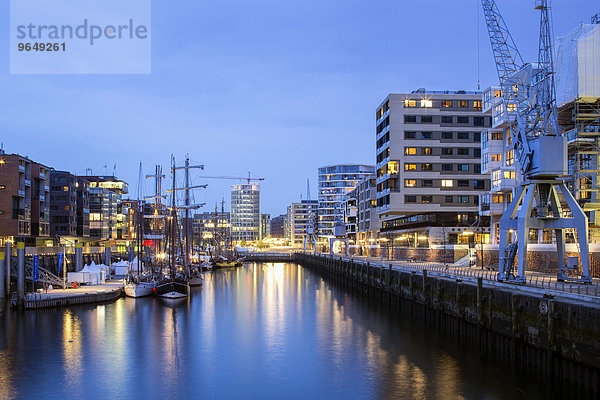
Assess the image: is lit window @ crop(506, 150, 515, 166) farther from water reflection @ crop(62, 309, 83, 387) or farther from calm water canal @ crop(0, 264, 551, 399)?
water reflection @ crop(62, 309, 83, 387)

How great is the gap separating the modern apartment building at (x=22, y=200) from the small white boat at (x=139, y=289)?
126 ft

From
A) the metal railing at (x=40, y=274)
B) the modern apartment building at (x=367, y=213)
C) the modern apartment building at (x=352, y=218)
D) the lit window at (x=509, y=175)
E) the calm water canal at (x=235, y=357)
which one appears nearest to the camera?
the calm water canal at (x=235, y=357)

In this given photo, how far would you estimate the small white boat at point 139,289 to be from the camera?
71.7 meters

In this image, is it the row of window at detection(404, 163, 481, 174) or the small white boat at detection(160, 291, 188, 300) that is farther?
the row of window at detection(404, 163, 481, 174)

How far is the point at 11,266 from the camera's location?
67188mm

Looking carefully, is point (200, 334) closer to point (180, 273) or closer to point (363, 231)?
point (180, 273)

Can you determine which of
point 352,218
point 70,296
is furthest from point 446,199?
point 352,218

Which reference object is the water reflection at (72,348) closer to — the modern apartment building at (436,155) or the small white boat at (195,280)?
the small white boat at (195,280)

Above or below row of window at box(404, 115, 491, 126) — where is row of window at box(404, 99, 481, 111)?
above

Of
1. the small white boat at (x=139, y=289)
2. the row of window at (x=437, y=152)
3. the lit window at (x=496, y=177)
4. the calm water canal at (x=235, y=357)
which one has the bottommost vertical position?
the calm water canal at (x=235, y=357)

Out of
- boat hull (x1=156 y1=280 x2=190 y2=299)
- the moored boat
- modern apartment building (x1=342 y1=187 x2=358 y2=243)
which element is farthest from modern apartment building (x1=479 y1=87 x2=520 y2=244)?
modern apartment building (x1=342 y1=187 x2=358 y2=243)

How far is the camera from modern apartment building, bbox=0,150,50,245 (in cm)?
9938

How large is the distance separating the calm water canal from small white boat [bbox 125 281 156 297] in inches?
249

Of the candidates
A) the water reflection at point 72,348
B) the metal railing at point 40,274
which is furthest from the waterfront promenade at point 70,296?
the water reflection at point 72,348
